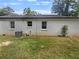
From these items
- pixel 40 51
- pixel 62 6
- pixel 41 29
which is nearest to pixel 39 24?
pixel 41 29

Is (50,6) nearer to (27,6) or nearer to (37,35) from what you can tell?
(27,6)

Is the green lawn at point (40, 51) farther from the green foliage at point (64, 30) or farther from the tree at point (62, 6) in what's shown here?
the tree at point (62, 6)

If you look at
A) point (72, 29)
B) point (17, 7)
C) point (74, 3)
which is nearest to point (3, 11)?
point (17, 7)

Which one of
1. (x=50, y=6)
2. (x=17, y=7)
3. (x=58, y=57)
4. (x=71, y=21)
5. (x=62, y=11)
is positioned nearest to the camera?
(x=58, y=57)

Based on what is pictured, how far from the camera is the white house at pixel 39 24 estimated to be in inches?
1029

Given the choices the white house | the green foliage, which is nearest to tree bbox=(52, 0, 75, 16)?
the white house

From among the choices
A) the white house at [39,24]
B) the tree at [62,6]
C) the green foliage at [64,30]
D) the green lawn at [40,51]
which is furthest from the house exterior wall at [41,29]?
the tree at [62,6]

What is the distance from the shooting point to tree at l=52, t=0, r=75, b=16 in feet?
141

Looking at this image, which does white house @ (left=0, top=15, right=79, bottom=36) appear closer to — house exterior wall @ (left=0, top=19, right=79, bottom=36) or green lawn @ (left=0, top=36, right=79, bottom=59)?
house exterior wall @ (left=0, top=19, right=79, bottom=36)

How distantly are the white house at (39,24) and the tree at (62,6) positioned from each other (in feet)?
54.9

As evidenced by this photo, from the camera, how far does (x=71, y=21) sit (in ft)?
85.6

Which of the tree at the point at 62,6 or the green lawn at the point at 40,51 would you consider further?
the tree at the point at 62,6

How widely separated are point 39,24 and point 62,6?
1957 cm

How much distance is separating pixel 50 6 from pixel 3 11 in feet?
58.7
